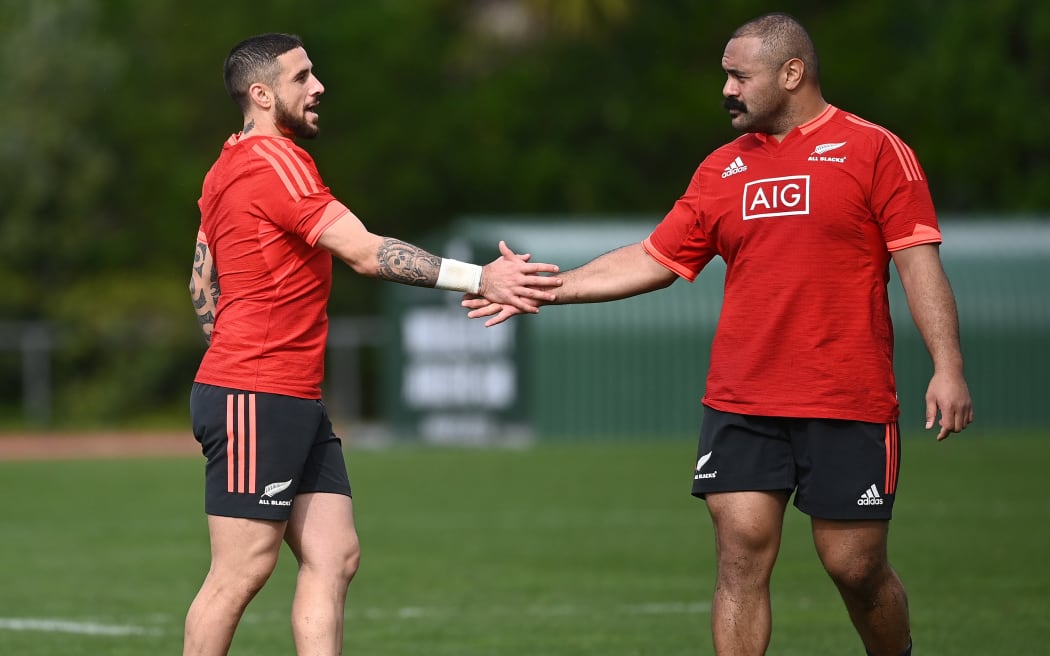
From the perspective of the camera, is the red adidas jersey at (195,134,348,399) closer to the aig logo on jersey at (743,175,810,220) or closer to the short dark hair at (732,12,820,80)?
the aig logo on jersey at (743,175,810,220)

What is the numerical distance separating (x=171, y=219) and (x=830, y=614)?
29.0 metres

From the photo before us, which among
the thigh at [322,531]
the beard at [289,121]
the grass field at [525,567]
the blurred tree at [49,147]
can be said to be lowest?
the grass field at [525,567]

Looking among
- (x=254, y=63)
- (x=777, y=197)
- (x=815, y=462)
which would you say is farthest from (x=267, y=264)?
(x=815, y=462)

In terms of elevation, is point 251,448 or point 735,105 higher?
point 735,105

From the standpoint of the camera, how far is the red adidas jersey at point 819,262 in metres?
6.25

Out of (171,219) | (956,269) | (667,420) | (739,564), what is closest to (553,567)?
(739,564)

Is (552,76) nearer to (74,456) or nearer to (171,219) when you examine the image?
(171,219)

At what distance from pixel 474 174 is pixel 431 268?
32.5 m

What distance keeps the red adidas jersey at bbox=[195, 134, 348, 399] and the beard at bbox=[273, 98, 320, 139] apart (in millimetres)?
105

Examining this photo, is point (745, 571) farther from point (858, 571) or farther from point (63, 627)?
point (63, 627)

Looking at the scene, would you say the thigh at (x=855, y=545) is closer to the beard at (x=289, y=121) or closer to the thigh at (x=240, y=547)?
the thigh at (x=240, y=547)

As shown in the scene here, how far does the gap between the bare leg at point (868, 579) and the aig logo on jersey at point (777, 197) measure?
3.93 feet

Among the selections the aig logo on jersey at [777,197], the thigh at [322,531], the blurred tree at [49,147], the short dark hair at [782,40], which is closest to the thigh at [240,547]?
the thigh at [322,531]

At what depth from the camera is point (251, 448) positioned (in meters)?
6.20
